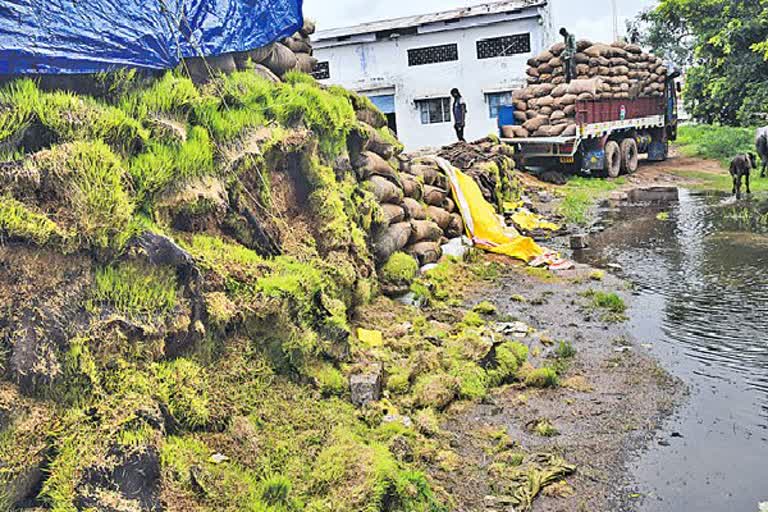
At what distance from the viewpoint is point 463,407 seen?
5344 millimetres

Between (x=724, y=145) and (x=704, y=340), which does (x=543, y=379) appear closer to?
(x=704, y=340)

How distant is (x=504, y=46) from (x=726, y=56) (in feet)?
23.4

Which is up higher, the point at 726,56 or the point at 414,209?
the point at 726,56

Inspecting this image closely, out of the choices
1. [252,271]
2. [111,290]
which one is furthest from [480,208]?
[111,290]

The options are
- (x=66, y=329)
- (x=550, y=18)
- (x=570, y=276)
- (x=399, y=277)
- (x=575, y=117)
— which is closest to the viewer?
(x=66, y=329)

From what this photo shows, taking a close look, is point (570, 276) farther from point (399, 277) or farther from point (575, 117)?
point (575, 117)

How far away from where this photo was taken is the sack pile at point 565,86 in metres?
16.3

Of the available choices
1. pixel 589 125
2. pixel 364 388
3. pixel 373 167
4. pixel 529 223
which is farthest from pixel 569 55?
pixel 364 388

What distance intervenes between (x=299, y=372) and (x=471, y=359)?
1.73 meters

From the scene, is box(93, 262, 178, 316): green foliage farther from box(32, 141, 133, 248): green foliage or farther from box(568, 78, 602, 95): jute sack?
box(568, 78, 602, 95): jute sack

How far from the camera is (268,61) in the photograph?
7.09 metres

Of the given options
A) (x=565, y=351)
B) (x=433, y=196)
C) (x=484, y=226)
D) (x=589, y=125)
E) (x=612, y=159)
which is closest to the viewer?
(x=565, y=351)

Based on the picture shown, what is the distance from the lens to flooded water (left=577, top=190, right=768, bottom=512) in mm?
4297

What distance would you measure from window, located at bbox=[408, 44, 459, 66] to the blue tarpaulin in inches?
757
